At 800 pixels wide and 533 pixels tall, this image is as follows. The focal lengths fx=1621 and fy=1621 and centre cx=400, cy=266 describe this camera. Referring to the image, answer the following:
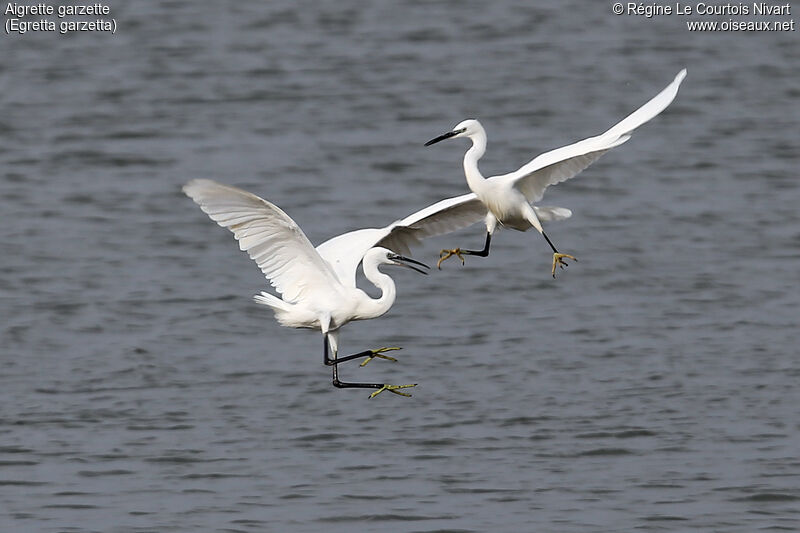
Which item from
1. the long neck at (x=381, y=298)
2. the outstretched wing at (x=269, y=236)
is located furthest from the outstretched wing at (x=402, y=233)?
the outstretched wing at (x=269, y=236)

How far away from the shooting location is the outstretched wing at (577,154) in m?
10.5

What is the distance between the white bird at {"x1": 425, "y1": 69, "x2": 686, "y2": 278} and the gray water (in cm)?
229

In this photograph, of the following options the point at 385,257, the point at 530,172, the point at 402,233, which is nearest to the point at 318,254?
the point at 385,257

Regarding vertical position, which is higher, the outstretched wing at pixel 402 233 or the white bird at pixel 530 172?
the white bird at pixel 530 172

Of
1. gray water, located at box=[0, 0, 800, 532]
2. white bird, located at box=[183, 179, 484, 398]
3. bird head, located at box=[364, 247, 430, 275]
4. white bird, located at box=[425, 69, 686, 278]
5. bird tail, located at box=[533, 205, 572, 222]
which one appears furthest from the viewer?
gray water, located at box=[0, 0, 800, 532]

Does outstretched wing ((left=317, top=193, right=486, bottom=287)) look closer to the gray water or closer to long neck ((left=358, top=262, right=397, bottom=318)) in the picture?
long neck ((left=358, top=262, right=397, bottom=318))

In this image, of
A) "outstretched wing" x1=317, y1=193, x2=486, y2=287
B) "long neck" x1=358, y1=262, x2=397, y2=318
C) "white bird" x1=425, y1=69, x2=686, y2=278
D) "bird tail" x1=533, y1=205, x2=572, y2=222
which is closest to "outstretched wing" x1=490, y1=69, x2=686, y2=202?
"white bird" x1=425, y1=69, x2=686, y2=278

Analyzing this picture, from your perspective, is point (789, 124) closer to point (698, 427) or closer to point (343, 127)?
point (343, 127)

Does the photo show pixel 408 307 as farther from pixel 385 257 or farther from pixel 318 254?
pixel 318 254

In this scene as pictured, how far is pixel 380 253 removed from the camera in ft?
34.3

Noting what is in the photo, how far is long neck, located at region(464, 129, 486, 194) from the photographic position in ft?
35.5

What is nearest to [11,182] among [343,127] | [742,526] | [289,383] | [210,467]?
[343,127]

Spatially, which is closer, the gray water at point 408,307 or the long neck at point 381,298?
the long neck at point 381,298

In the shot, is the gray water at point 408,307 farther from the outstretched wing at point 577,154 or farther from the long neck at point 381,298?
the outstretched wing at point 577,154
